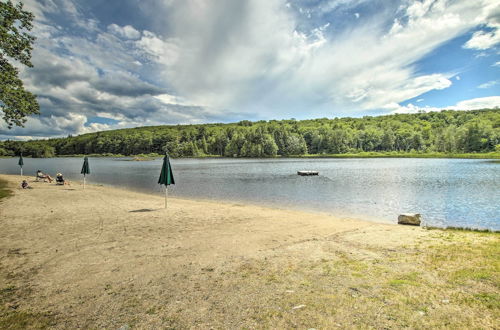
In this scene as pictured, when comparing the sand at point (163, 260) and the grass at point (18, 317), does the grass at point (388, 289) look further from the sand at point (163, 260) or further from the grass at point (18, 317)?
the grass at point (18, 317)

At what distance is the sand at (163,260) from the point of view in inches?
221

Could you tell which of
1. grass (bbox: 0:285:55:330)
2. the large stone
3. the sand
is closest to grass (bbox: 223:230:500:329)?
the sand

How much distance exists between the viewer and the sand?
5.62 m

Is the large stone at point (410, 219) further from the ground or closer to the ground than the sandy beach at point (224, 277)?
closer to the ground

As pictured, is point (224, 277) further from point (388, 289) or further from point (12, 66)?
point (12, 66)

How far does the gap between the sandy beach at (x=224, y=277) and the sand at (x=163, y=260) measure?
0.04m

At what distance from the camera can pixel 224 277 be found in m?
7.42

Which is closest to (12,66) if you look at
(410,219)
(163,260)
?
(163,260)

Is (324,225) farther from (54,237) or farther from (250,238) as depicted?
(54,237)

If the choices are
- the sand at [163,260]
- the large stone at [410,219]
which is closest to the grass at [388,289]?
the sand at [163,260]

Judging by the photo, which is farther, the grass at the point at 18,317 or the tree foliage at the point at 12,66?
the tree foliage at the point at 12,66

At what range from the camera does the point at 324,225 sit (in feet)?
48.8

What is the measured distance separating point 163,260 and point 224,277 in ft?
8.67

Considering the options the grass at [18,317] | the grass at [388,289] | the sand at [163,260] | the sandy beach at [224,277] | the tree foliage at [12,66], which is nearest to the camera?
the grass at [388,289]
